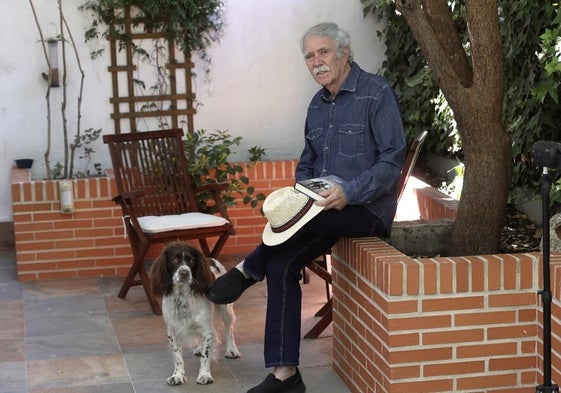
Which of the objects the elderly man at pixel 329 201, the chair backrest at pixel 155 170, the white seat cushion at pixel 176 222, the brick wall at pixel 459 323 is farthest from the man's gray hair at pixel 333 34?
the chair backrest at pixel 155 170

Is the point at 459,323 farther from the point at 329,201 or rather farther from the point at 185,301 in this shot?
the point at 185,301

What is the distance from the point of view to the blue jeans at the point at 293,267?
452 centimetres

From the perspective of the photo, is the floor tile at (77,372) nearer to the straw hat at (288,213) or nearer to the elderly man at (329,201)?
the elderly man at (329,201)

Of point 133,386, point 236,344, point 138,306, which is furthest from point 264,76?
point 133,386

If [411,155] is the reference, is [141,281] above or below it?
below

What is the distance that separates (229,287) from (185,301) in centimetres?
23

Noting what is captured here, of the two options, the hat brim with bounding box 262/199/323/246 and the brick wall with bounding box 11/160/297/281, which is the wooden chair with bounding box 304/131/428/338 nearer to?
the hat brim with bounding box 262/199/323/246

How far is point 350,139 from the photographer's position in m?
4.64

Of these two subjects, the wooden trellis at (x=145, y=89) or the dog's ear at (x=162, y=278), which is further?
the wooden trellis at (x=145, y=89)

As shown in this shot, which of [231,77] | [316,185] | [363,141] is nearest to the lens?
[316,185]

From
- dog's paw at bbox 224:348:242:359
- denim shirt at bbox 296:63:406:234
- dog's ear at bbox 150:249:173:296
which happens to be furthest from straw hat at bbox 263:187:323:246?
dog's paw at bbox 224:348:242:359

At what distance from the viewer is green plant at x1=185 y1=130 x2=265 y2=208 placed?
6914 millimetres

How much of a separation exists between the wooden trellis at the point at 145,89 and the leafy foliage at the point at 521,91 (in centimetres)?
153

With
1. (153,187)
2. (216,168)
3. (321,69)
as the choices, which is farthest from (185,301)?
(216,168)
